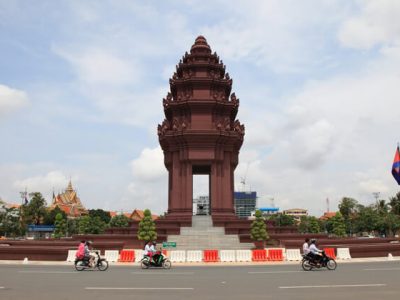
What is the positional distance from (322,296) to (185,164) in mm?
32066

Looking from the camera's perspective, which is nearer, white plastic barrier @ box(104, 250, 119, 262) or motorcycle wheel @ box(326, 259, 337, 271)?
motorcycle wheel @ box(326, 259, 337, 271)

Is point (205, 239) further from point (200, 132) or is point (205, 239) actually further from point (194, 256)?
point (200, 132)

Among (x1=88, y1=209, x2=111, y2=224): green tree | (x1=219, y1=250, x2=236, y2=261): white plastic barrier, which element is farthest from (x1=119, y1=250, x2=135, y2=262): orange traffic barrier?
(x1=88, y1=209, x2=111, y2=224): green tree

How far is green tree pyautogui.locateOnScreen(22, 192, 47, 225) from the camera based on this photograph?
91938 millimetres

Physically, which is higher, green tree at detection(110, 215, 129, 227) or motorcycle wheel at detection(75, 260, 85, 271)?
green tree at detection(110, 215, 129, 227)

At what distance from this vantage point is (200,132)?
141 feet

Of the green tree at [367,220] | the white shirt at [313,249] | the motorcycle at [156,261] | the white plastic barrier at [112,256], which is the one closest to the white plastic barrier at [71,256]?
the white plastic barrier at [112,256]

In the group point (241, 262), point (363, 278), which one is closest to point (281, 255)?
point (241, 262)

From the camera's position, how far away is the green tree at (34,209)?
91938 millimetres

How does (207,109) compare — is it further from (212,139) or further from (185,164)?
(185,164)

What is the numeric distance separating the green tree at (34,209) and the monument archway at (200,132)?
57.2 meters

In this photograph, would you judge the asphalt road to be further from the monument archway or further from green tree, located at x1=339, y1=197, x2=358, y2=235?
green tree, located at x1=339, y1=197, x2=358, y2=235

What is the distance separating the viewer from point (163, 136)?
1778 inches

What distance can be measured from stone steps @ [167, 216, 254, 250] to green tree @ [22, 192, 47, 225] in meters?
62.1
